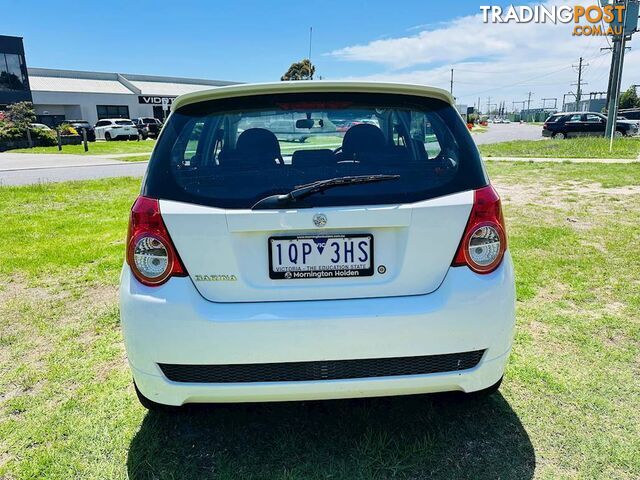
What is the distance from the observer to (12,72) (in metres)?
42.0

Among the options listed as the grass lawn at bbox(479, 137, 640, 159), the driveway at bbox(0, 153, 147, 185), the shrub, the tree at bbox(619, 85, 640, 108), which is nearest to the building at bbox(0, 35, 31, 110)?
the shrub

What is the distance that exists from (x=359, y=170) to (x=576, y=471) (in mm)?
1610

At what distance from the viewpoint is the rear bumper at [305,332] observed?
191cm

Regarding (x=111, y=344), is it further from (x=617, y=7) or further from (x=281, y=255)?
(x=617, y=7)

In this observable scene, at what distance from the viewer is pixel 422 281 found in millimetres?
1982

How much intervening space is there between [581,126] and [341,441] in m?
29.1

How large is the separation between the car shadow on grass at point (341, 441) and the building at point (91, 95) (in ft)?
151

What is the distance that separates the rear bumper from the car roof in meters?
0.81

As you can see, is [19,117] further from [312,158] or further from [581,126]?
[312,158]

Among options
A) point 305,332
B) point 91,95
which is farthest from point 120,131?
point 305,332

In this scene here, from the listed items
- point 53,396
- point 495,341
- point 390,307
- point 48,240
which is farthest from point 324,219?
point 48,240

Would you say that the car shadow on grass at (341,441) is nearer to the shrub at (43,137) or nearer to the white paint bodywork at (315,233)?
the white paint bodywork at (315,233)

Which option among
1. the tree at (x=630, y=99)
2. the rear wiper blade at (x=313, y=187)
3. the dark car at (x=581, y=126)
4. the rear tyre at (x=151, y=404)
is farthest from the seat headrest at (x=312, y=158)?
the tree at (x=630, y=99)

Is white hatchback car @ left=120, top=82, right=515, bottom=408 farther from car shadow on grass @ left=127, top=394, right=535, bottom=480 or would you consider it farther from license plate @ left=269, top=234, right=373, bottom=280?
car shadow on grass @ left=127, top=394, right=535, bottom=480
